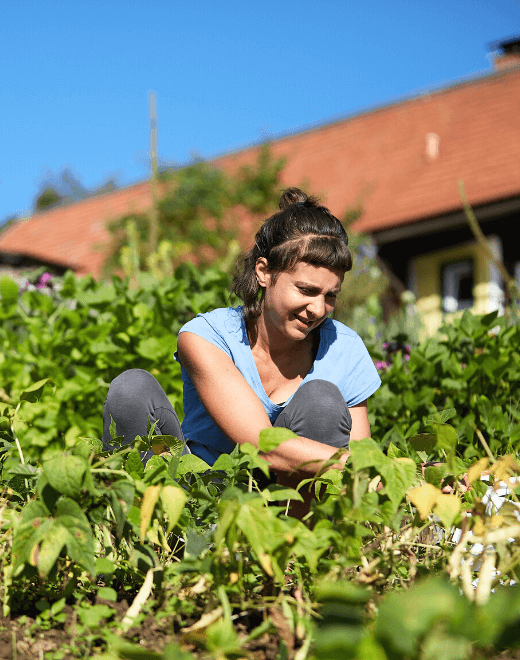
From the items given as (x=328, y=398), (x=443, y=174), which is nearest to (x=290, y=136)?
(x=443, y=174)

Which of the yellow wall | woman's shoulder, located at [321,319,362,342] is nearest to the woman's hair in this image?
woman's shoulder, located at [321,319,362,342]

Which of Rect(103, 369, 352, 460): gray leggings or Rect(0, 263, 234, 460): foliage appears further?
Rect(0, 263, 234, 460): foliage

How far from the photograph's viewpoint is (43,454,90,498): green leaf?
1022 millimetres

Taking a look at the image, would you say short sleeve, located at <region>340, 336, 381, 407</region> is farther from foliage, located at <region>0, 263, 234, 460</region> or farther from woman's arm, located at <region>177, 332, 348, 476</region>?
foliage, located at <region>0, 263, 234, 460</region>

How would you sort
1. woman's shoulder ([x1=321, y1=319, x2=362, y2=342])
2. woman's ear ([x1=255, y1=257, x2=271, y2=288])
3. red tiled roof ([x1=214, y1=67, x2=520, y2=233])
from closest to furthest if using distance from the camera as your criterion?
1. woman's ear ([x1=255, y1=257, x2=271, y2=288])
2. woman's shoulder ([x1=321, y1=319, x2=362, y2=342])
3. red tiled roof ([x1=214, y1=67, x2=520, y2=233])

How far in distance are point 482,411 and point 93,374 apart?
66.9 inches

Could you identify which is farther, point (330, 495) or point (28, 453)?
point (28, 453)

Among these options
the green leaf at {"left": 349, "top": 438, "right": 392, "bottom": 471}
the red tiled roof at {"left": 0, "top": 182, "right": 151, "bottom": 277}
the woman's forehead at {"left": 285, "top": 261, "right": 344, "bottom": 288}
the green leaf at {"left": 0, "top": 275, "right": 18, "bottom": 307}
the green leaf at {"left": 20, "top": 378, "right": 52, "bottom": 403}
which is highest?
the red tiled roof at {"left": 0, "top": 182, "right": 151, "bottom": 277}

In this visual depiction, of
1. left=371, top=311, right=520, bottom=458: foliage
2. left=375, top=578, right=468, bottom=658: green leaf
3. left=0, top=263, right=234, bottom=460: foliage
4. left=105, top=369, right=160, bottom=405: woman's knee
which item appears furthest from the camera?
left=0, top=263, right=234, bottom=460: foliage

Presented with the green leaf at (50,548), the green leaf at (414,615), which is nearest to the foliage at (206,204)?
the green leaf at (50,548)

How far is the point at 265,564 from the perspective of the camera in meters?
0.94

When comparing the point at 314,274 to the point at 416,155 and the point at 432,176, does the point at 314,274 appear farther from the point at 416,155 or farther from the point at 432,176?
the point at 416,155

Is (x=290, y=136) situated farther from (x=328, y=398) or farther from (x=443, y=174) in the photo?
(x=328, y=398)

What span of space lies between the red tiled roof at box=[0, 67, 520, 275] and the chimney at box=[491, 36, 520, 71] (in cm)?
86
